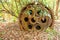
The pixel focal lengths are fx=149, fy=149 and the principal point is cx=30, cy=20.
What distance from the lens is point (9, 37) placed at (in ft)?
5.78

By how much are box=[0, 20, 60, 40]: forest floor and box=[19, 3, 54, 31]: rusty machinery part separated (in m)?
0.08

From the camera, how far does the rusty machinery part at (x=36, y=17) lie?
1793mm

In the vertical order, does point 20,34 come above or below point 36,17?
below

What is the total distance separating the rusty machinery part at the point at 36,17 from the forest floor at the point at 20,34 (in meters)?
0.08

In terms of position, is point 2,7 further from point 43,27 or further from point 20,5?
point 43,27

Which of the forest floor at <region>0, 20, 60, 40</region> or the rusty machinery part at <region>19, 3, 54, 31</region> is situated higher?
the rusty machinery part at <region>19, 3, 54, 31</region>

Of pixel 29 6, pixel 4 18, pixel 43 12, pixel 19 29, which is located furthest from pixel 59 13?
pixel 4 18

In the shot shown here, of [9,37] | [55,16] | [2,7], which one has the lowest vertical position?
[9,37]

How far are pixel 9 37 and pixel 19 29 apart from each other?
0.18 meters

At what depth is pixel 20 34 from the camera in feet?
5.94

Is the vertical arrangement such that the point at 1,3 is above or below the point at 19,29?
above

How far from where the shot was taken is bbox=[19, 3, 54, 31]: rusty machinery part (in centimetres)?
179

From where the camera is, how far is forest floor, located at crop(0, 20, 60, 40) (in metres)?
1.76

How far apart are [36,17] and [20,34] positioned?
0.28 meters
